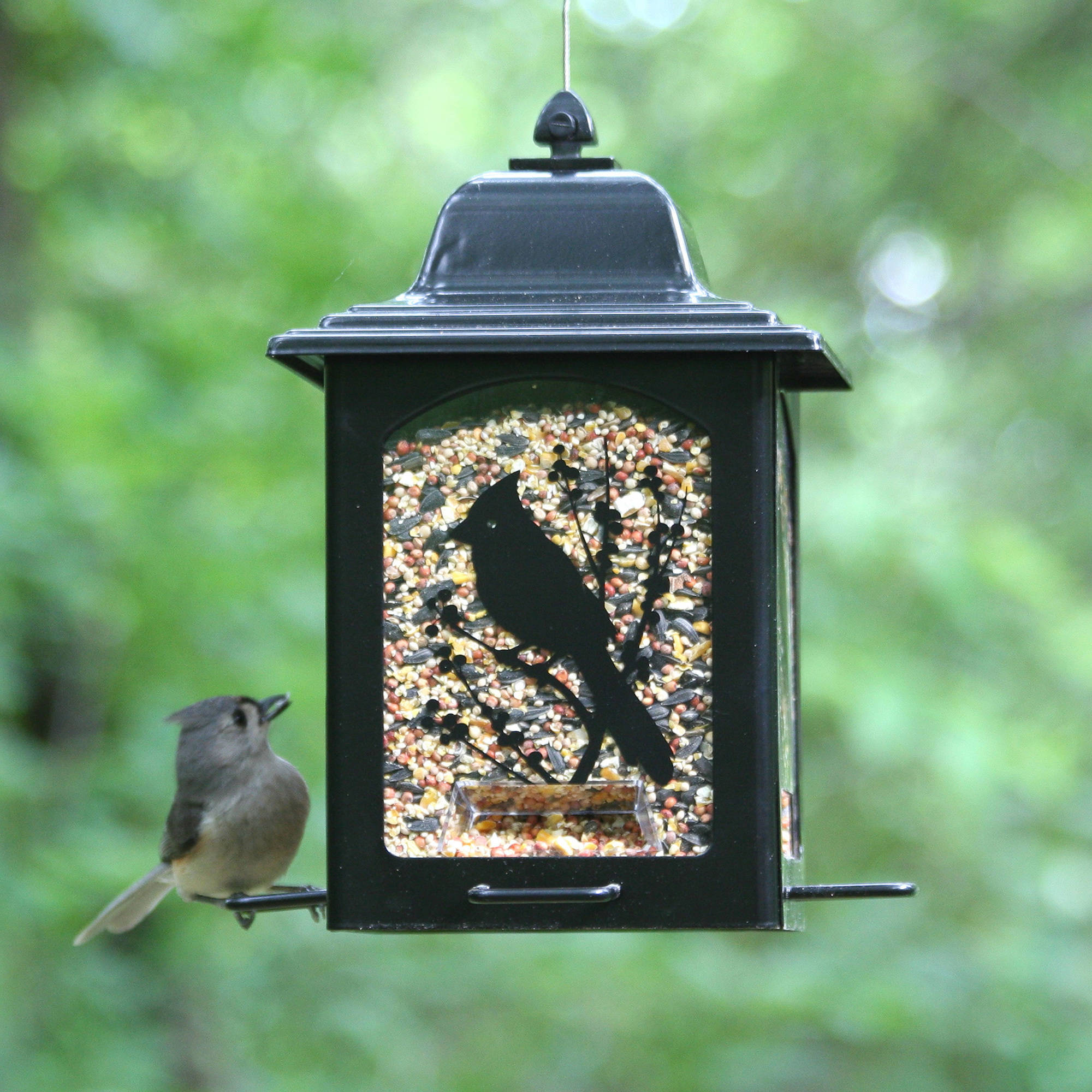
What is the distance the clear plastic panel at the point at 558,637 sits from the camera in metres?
2.37

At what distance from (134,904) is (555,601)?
1.95 meters

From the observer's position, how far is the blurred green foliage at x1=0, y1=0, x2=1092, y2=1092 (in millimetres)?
5543

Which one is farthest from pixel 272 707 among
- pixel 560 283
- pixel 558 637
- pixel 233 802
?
pixel 560 283

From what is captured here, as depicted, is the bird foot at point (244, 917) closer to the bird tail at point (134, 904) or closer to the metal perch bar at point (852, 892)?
the bird tail at point (134, 904)

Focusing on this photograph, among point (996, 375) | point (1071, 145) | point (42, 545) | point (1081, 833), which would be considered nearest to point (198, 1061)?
point (42, 545)

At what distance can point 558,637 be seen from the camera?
2.38m

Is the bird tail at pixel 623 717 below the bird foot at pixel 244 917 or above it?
above

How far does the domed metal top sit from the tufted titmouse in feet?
3.61

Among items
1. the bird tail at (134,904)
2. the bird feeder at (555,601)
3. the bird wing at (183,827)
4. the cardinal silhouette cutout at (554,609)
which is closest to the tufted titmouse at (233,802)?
the bird wing at (183,827)

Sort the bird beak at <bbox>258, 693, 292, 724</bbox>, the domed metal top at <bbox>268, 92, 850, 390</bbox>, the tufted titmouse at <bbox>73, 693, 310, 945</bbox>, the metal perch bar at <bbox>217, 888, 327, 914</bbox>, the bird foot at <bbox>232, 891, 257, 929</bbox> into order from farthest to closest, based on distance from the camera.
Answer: the tufted titmouse at <bbox>73, 693, 310, 945</bbox> < the bird foot at <bbox>232, 891, 257, 929</bbox> < the bird beak at <bbox>258, 693, 292, 724</bbox> < the metal perch bar at <bbox>217, 888, 327, 914</bbox> < the domed metal top at <bbox>268, 92, 850, 390</bbox>

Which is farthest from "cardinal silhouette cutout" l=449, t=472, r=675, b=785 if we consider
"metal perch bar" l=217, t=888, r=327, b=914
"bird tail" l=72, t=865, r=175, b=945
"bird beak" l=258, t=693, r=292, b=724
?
"bird tail" l=72, t=865, r=175, b=945

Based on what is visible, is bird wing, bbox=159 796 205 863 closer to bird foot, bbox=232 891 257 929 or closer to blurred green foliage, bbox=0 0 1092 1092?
bird foot, bbox=232 891 257 929

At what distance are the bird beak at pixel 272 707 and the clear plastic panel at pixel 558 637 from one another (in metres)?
0.63

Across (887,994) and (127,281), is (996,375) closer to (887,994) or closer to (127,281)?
(887,994)
